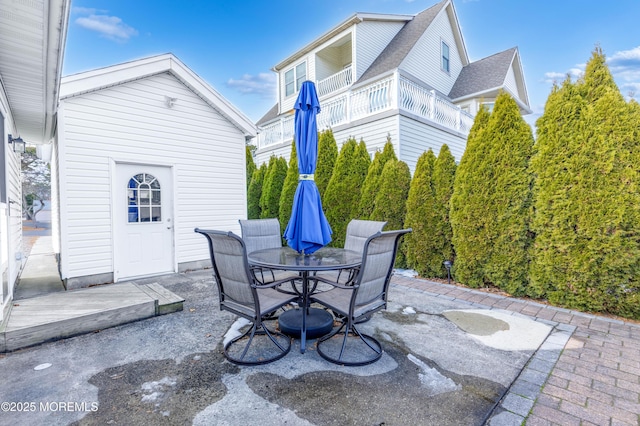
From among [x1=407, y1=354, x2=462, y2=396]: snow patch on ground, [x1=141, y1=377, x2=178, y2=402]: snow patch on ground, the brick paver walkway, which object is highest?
the brick paver walkway

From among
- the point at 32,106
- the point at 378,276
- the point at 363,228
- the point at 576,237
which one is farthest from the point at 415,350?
the point at 32,106

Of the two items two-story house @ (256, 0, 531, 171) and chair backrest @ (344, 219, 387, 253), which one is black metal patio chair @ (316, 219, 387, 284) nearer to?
chair backrest @ (344, 219, 387, 253)

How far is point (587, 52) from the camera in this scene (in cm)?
383

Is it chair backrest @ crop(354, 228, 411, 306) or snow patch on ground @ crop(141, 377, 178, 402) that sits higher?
chair backrest @ crop(354, 228, 411, 306)

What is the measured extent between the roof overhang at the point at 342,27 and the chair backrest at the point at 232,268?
10.9m

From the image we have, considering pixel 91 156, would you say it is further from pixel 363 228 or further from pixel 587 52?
pixel 587 52

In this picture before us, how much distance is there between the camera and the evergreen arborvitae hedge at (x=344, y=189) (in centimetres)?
699

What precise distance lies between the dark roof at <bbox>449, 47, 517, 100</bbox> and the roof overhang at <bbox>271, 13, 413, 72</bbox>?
337 centimetres

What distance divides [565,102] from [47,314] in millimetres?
6495

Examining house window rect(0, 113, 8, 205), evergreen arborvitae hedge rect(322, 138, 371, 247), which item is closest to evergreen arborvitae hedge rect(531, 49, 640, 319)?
evergreen arborvitae hedge rect(322, 138, 371, 247)

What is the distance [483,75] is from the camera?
496 inches

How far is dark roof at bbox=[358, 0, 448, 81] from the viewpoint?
10.6 m

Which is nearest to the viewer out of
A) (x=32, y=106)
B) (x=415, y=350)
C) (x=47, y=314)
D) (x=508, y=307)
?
(x=415, y=350)

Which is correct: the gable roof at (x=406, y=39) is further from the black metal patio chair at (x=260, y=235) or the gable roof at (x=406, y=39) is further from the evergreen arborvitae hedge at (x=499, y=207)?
the black metal patio chair at (x=260, y=235)
